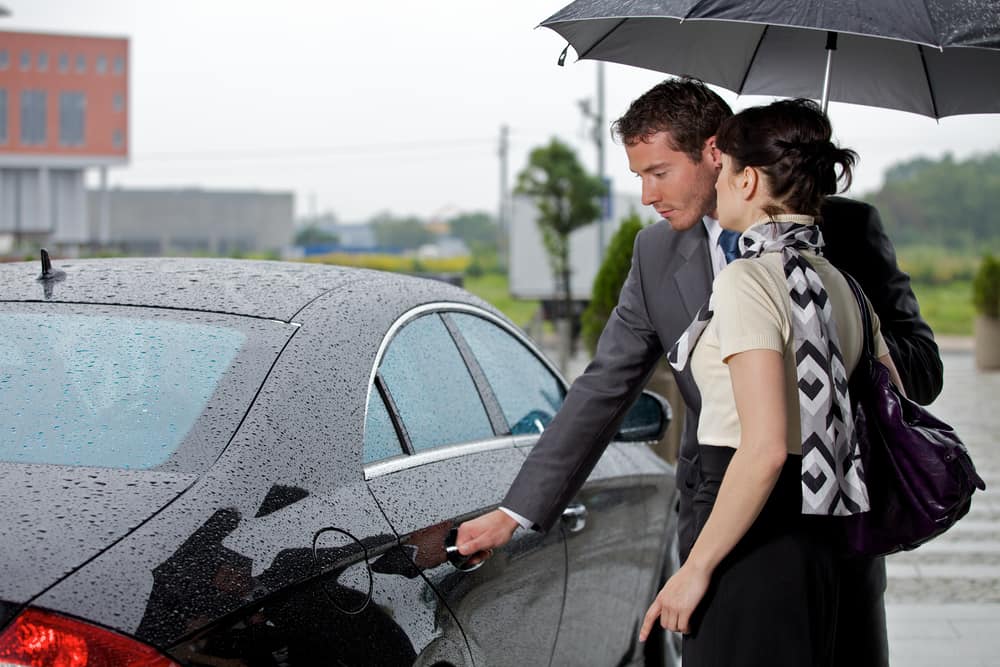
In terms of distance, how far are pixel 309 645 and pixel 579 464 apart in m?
0.95

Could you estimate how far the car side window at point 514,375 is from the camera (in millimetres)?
3271

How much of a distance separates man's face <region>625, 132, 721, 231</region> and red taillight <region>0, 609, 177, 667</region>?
1.44 metres

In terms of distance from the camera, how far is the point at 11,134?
83.8 metres

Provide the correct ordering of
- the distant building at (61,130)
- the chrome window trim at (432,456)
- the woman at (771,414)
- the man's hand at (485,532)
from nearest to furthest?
the woman at (771,414)
the chrome window trim at (432,456)
the man's hand at (485,532)
the distant building at (61,130)

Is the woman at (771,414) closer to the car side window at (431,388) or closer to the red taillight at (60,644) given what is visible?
the car side window at (431,388)

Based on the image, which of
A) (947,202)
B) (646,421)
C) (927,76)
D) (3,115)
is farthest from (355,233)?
(927,76)

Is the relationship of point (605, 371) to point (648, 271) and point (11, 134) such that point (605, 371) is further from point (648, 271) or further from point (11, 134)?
point (11, 134)

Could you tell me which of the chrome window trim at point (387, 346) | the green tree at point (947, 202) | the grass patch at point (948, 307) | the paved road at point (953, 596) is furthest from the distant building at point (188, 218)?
the chrome window trim at point (387, 346)

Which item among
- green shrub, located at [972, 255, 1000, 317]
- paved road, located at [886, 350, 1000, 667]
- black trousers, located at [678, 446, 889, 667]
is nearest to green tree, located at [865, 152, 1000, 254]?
green shrub, located at [972, 255, 1000, 317]

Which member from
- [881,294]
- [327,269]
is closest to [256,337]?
[327,269]

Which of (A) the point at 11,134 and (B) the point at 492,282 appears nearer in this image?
(B) the point at 492,282

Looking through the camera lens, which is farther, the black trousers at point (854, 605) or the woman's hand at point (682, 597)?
the black trousers at point (854, 605)

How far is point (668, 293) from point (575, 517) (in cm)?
70

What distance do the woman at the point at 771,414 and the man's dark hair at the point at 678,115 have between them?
42cm
